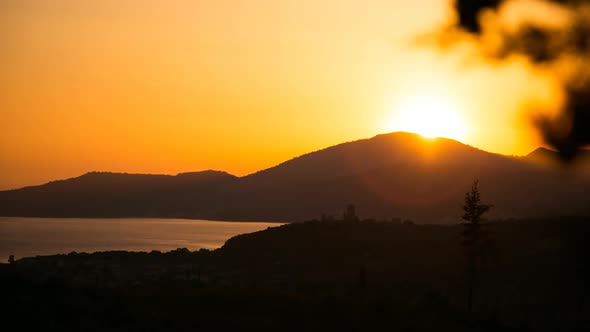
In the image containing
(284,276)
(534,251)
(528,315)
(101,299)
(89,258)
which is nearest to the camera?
(101,299)

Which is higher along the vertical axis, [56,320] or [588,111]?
[588,111]

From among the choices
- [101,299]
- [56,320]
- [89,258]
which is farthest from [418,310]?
[89,258]

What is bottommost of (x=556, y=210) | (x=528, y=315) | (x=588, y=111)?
(x=528, y=315)

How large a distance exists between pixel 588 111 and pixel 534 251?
81.8 m

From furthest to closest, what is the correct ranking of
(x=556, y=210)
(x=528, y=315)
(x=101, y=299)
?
1. (x=528, y=315)
2. (x=101, y=299)
3. (x=556, y=210)

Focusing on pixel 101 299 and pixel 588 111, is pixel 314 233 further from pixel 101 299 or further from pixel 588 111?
pixel 588 111

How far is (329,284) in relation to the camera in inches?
3034

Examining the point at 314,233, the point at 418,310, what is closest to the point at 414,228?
the point at 314,233

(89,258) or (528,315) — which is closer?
(528,315)

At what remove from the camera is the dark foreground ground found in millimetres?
25781

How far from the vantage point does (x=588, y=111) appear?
22.1 feet

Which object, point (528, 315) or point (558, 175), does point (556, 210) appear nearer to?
point (558, 175)

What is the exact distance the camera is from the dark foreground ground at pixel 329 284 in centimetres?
2578

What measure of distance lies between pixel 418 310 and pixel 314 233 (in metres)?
83.2
